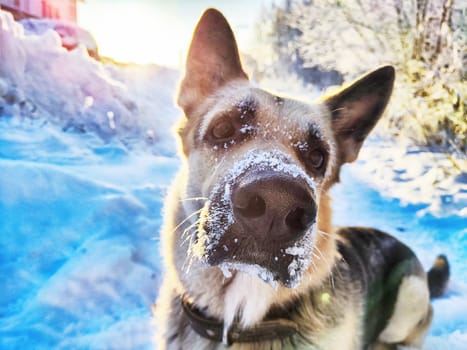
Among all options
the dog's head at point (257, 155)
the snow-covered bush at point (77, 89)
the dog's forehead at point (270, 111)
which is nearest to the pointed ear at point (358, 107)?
the dog's head at point (257, 155)


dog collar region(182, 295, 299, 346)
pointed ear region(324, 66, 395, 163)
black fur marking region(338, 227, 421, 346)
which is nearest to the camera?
dog collar region(182, 295, 299, 346)

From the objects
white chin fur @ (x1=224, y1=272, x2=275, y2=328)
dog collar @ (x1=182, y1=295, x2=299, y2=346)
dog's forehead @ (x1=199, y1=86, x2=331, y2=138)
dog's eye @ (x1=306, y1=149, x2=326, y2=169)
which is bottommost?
dog collar @ (x1=182, y1=295, x2=299, y2=346)

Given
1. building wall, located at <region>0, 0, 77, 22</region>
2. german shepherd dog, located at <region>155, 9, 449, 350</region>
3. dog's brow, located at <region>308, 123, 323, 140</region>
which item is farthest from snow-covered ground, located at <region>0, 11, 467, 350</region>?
dog's brow, located at <region>308, 123, 323, 140</region>

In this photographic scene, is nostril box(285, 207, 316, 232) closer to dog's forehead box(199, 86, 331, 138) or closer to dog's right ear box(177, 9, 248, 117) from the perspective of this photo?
Result: dog's forehead box(199, 86, 331, 138)

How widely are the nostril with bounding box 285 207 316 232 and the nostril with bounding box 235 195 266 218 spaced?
0.27 ft

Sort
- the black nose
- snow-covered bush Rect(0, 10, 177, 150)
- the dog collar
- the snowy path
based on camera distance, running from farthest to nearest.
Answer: snow-covered bush Rect(0, 10, 177, 150)
the snowy path
the dog collar
the black nose

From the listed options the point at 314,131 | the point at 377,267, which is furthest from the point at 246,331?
the point at 377,267

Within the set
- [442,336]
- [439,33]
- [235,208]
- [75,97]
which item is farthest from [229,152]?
[439,33]

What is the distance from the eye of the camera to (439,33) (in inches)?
129

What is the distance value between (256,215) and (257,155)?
253 mm

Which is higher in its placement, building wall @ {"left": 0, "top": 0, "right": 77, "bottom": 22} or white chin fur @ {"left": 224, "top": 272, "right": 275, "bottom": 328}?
building wall @ {"left": 0, "top": 0, "right": 77, "bottom": 22}

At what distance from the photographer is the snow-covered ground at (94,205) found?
2316mm

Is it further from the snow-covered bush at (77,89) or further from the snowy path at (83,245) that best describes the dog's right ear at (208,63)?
the snowy path at (83,245)

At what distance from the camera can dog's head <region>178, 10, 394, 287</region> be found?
1.17 metres
